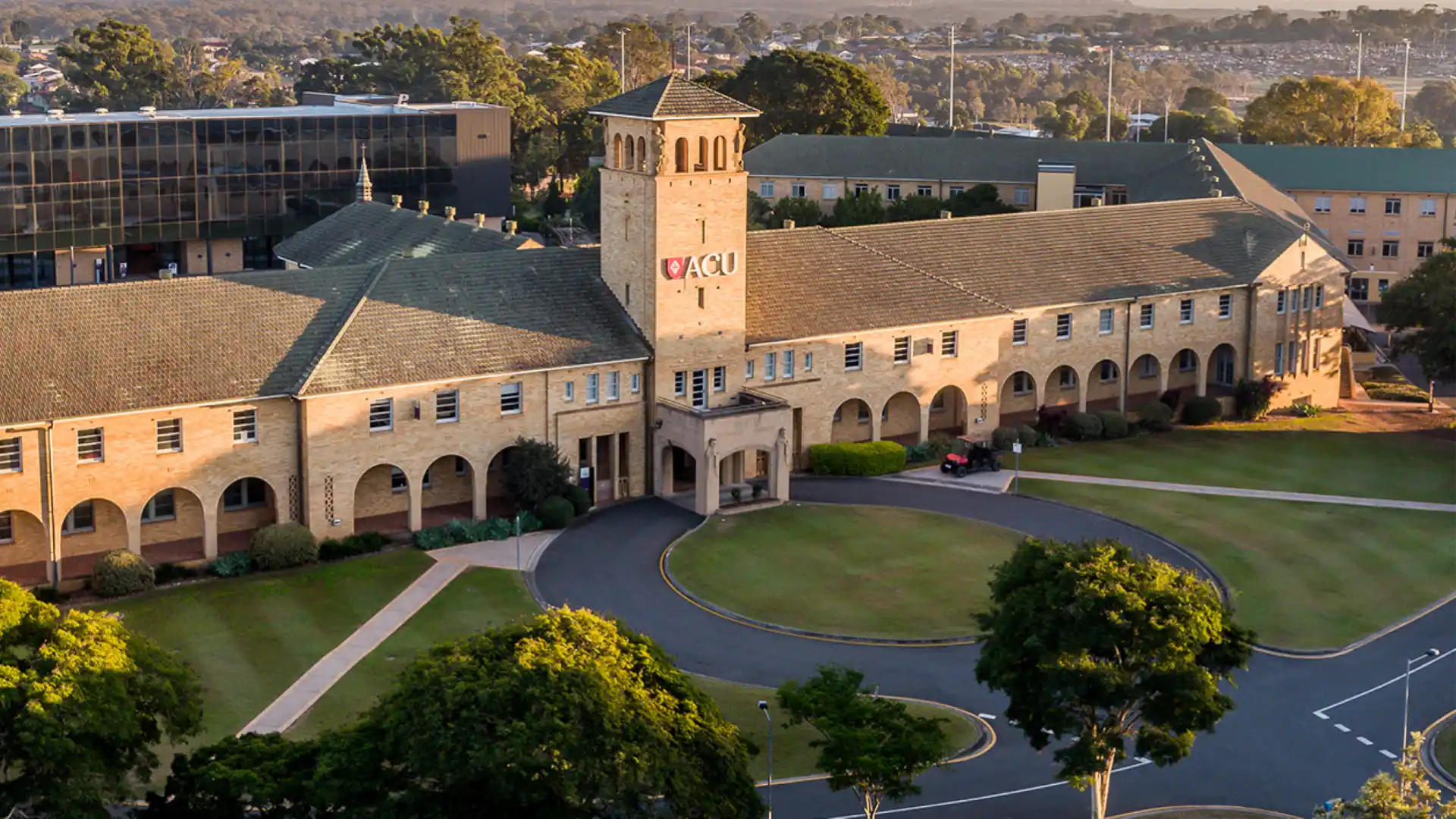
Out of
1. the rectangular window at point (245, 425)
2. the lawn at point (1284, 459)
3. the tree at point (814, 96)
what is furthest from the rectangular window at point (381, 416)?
the tree at point (814, 96)

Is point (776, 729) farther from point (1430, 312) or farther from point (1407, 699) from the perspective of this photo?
point (1430, 312)

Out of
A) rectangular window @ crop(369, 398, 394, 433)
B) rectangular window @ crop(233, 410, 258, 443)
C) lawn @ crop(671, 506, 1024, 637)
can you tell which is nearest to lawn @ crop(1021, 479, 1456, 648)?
lawn @ crop(671, 506, 1024, 637)

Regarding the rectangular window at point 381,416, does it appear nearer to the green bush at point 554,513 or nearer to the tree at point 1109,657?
the green bush at point 554,513

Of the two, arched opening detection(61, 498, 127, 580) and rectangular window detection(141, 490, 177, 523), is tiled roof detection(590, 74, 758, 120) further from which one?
arched opening detection(61, 498, 127, 580)

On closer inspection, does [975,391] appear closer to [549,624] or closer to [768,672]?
[768,672]

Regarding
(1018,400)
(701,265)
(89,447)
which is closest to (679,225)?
(701,265)
